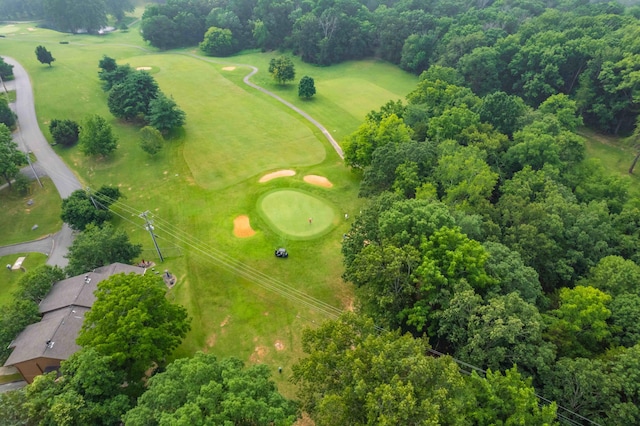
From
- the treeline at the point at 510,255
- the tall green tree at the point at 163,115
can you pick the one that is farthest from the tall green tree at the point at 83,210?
the treeline at the point at 510,255

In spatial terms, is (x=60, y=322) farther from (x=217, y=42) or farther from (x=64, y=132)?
(x=217, y=42)

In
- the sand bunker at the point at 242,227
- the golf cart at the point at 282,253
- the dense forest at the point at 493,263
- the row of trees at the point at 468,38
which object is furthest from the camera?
the row of trees at the point at 468,38

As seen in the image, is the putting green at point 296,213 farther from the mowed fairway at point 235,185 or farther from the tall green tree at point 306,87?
the tall green tree at point 306,87

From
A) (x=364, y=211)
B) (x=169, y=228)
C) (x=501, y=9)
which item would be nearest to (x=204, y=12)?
(x=501, y=9)

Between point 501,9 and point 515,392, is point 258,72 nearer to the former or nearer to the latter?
point 501,9

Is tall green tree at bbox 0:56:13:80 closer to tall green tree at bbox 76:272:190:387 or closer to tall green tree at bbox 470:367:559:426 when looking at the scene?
tall green tree at bbox 76:272:190:387

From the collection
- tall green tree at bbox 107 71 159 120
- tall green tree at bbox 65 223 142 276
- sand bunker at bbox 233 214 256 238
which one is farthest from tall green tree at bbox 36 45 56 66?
sand bunker at bbox 233 214 256 238

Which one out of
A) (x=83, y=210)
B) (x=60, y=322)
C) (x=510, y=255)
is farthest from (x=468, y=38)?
(x=60, y=322)
